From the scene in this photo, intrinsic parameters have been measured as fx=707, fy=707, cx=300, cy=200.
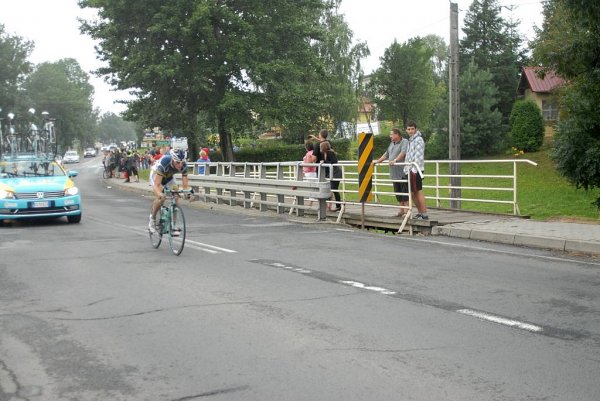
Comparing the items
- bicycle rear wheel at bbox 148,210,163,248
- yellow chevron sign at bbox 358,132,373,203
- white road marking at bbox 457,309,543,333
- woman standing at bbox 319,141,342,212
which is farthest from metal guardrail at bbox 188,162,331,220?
white road marking at bbox 457,309,543,333

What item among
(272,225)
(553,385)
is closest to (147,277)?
(553,385)

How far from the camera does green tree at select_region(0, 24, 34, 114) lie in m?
99.8

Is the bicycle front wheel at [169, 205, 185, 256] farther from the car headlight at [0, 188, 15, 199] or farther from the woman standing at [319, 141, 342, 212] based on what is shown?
the car headlight at [0, 188, 15, 199]

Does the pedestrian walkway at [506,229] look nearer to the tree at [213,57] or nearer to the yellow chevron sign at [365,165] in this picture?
the yellow chevron sign at [365,165]

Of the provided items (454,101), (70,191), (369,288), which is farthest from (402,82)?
(369,288)

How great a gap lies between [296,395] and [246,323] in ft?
6.35

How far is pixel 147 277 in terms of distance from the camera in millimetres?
8758

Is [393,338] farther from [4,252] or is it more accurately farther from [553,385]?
[4,252]

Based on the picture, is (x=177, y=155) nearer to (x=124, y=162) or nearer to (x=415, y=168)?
(x=415, y=168)

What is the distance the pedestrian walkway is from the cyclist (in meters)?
4.95

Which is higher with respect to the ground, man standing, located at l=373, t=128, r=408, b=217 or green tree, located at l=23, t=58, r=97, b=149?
green tree, located at l=23, t=58, r=97, b=149

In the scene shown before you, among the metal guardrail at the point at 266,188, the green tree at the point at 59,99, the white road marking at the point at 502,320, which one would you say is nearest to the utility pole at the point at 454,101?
the metal guardrail at the point at 266,188

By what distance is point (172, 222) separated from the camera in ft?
36.7

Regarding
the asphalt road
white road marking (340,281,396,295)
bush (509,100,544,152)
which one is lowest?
the asphalt road
